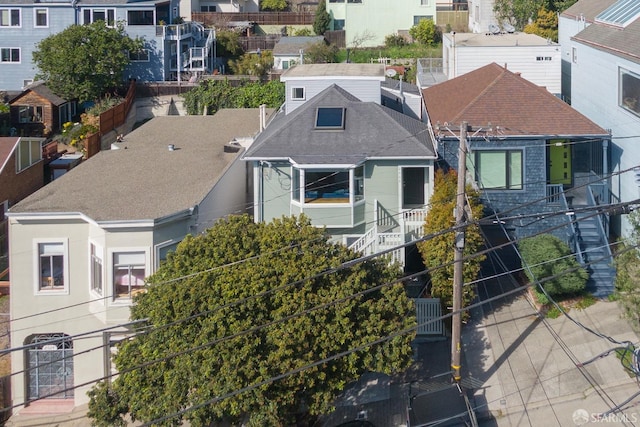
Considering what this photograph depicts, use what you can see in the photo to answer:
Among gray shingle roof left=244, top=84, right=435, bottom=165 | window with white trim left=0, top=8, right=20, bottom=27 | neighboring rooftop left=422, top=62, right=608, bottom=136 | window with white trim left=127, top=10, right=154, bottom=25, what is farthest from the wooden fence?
gray shingle roof left=244, top=84, right=435, bottom=165

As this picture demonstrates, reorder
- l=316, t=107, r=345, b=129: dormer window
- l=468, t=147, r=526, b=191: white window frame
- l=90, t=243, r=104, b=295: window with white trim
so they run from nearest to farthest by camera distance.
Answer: l=90, t=243, r=104, b=295: window with white trim < l=468, t=147, r=526, b=191: white window frame < l=316, t=107, r=345, b=129: dormer window

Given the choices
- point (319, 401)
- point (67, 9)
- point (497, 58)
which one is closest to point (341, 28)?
point (67, 9)

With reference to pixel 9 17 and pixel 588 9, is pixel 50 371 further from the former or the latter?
pixel 9 17

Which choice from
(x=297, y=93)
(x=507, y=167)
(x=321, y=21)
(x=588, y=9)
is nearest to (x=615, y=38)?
(x=507, y=167)

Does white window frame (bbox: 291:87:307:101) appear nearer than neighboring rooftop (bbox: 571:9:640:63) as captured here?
No

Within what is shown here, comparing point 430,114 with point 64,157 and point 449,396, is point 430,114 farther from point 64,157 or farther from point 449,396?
point 64,157

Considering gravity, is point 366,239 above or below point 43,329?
above

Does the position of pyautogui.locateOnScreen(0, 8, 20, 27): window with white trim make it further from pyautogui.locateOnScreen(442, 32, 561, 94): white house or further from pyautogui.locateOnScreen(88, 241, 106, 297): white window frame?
pyautogui.locateOnScreen(88, 241, 106, 297): white window frame
